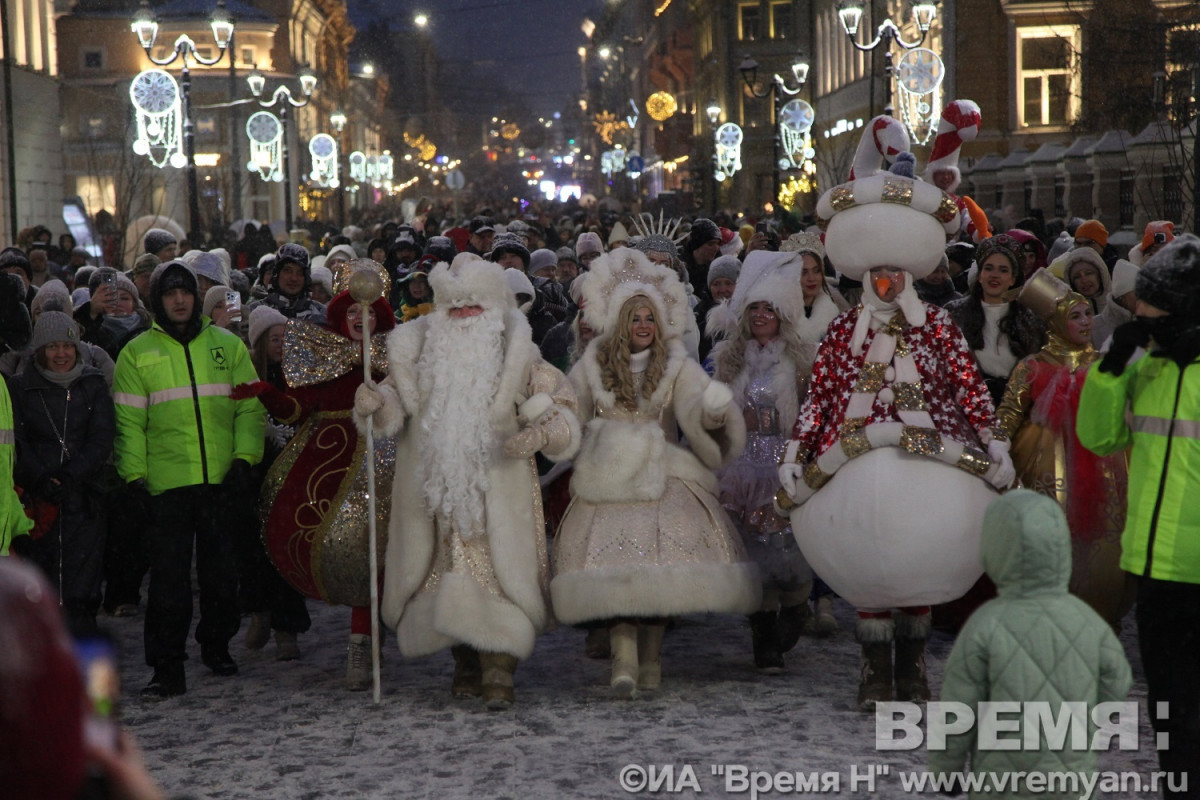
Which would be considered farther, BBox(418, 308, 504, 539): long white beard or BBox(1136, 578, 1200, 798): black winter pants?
BBox(418, 308, 504, 539): long white beard

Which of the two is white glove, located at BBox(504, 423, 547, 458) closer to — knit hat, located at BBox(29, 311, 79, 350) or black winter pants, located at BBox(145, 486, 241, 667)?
black winter pants, located at BBox(145, 486, 241, 667)

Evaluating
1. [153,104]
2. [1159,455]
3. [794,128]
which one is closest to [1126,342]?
[1159,455]

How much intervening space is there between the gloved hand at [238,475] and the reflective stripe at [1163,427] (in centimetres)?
394

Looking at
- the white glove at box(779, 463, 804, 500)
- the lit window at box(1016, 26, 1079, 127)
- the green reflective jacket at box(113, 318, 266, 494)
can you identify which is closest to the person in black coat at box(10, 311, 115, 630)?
the green reflective jacket at box(113, 318, 266, 494)

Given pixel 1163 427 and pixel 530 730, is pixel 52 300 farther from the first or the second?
pixel 1163 427

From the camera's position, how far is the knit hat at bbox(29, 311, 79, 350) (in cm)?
686

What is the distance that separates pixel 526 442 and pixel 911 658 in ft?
5.99

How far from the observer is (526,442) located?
6203 mm

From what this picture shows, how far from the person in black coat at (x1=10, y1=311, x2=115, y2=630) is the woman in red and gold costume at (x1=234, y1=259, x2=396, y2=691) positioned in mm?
685

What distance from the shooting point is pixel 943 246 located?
6242mm

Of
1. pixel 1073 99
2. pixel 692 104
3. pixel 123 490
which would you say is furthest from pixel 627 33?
pixel 123 490

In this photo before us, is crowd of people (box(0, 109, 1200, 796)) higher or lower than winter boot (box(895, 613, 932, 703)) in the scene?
higher

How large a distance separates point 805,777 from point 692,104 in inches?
2922

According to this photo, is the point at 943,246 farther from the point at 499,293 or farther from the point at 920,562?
the point at 499,293
